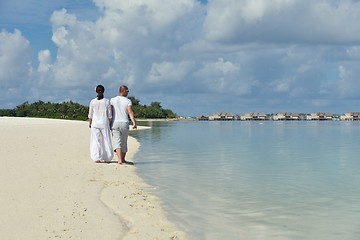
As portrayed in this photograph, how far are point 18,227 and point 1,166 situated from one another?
6484 mm

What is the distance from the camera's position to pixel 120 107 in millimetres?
13906

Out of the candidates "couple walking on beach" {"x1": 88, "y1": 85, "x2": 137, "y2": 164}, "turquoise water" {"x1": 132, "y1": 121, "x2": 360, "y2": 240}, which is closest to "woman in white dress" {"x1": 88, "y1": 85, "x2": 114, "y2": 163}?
"couple walking on beach" {"x1": 88, "y1": 85, "x2": 137, "y2": 164}

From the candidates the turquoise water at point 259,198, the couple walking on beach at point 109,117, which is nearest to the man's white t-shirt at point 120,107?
the couple walking on beach at point 109,117

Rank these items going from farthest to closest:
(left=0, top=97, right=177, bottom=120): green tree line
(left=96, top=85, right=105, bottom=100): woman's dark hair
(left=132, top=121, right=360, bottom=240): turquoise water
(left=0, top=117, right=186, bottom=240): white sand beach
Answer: (left=0, top=97, right=177, bottom=120): green tree line, (left=96, top=85, right=105, bottom=100): woman's dark hair, (left=132, top=121, right=360, bottom=240): turquoise water, (left=0, top=117, right=186, bottom=240): white sand beach

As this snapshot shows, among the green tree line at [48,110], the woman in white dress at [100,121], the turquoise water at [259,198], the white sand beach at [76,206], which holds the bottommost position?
the turquoise water at [259,198]

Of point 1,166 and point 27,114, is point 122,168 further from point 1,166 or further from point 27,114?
point 27,114

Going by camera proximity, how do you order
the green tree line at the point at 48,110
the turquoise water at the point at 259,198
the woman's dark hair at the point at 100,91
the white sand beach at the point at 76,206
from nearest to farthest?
1. the white sand beach at the point at 76,206
2. the turquoise water at the point at 259,198
3. the woman's dark hair at the point at 100,91
4. the green tree line at the point at 48,110

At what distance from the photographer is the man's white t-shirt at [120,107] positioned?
13883mm

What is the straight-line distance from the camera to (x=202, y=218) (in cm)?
730

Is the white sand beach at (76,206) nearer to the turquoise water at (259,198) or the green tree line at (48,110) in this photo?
the turquoise water at (259,198)

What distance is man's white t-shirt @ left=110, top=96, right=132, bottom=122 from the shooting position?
13.9 m

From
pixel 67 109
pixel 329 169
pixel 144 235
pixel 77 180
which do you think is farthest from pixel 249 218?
pixel 67 109

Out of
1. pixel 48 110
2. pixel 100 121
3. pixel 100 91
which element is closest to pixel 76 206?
pixel 100 121

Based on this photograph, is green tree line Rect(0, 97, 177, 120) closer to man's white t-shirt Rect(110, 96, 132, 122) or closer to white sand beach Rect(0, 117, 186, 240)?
man's white t-shirt Rect(110, 96, 132, 122)
